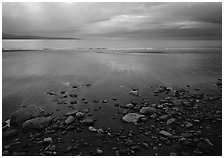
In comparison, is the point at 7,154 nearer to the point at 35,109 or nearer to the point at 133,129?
the point at 35,109

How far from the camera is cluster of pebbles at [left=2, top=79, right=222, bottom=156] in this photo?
13.0 feet

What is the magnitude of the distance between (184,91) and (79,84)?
18.4ft

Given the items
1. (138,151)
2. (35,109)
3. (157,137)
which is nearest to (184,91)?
(157,137)

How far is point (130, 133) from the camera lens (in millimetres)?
4551

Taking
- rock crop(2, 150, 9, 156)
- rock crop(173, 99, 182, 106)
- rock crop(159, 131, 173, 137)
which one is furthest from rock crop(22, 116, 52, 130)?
rock crop(173, 99, 182, 106)

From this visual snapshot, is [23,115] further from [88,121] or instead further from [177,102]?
[177,102]

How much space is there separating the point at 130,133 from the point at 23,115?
3359 mm

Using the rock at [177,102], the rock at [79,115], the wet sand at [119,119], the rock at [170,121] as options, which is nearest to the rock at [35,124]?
the wet sand at [119,119]

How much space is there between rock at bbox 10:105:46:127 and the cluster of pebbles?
31 mm

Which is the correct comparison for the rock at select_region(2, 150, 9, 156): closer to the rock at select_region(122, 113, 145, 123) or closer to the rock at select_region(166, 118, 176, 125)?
the rock at select_region(122, 113, 145, 123)

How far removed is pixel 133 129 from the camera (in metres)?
4.74

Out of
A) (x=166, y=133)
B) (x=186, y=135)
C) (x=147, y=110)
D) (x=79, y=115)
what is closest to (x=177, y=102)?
(x=147, y=110)

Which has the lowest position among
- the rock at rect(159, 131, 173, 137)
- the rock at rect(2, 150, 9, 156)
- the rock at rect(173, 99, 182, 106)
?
the rock at rect(2, 150, 9, 156)

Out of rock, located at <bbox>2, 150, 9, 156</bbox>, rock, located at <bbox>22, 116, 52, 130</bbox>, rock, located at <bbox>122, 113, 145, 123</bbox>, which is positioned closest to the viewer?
rock, located at <bbox>2, 150, 9, 156</bbox>
